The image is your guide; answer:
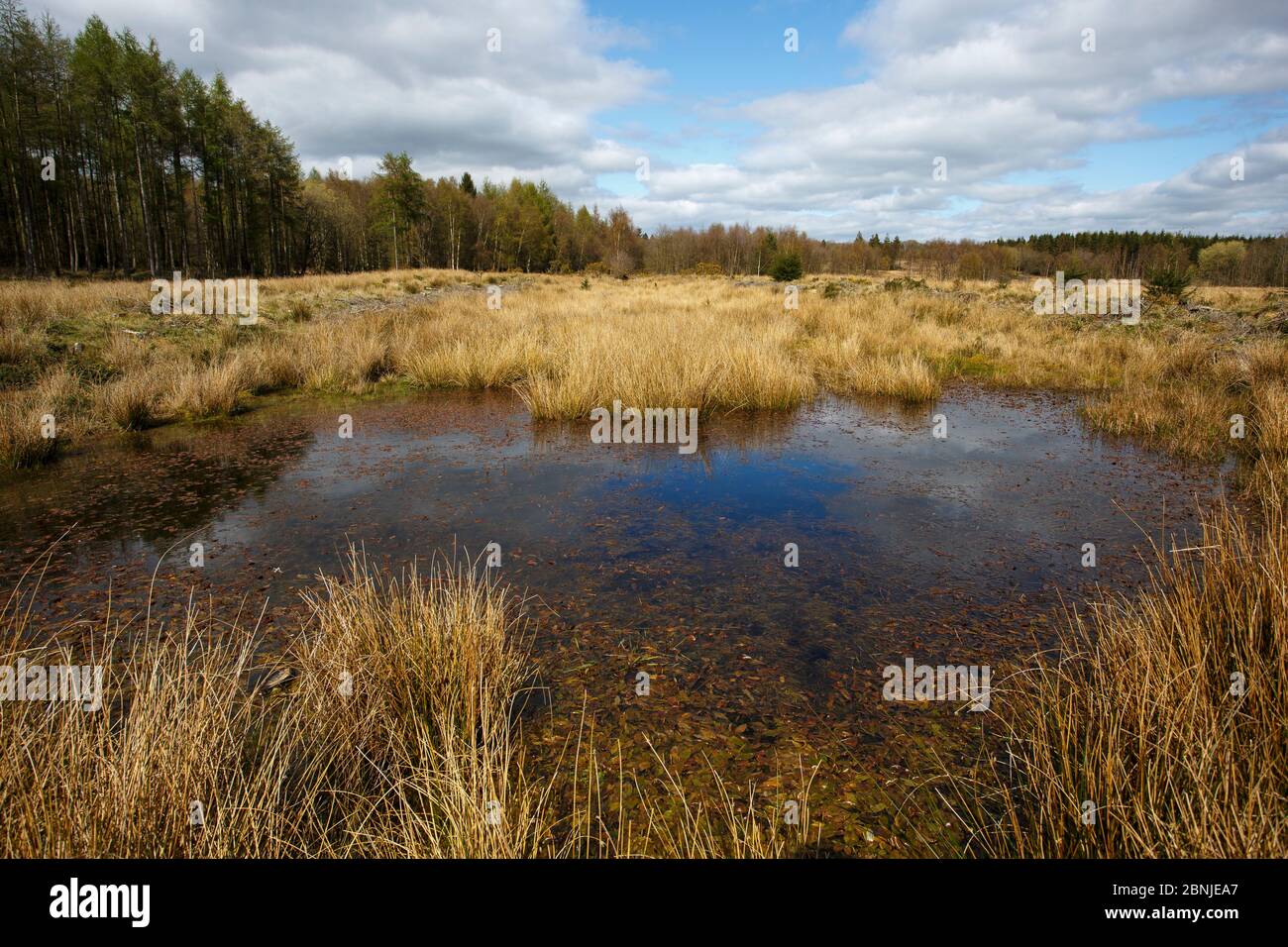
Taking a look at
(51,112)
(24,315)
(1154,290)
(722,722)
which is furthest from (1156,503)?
(51,112)

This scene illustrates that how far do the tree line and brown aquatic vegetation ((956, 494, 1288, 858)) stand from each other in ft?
78.4

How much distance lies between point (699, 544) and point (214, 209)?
43.5m

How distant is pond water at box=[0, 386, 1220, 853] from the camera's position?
294 cm

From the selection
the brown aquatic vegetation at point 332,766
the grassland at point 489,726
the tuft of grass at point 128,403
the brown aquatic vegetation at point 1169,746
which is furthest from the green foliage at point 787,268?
the brown aquatic vegetation at point 332,766

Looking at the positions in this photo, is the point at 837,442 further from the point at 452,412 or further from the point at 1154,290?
the point at 1154,290

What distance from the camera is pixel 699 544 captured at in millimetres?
4859

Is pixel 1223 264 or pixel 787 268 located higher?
pixel 1223 264

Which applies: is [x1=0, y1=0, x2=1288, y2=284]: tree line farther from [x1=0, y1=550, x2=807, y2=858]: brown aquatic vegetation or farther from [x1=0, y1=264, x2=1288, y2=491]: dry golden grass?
[x1=0, y1=550, x2=807, y2=858]: brown aquatic vegetation

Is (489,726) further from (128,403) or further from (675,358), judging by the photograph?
(128,403)

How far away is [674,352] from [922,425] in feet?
12.1

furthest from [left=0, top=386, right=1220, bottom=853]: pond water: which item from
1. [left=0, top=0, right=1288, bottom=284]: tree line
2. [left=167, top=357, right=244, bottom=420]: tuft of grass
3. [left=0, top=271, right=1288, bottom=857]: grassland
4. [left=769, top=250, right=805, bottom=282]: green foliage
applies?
[left=769, top=250, right=805, bottom=282]: green foliage

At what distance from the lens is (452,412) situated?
30.8 feet

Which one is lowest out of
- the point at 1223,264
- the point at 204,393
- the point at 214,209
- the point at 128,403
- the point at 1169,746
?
the point at 1169,746

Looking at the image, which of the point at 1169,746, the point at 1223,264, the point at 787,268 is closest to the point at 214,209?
the point at 787,268
